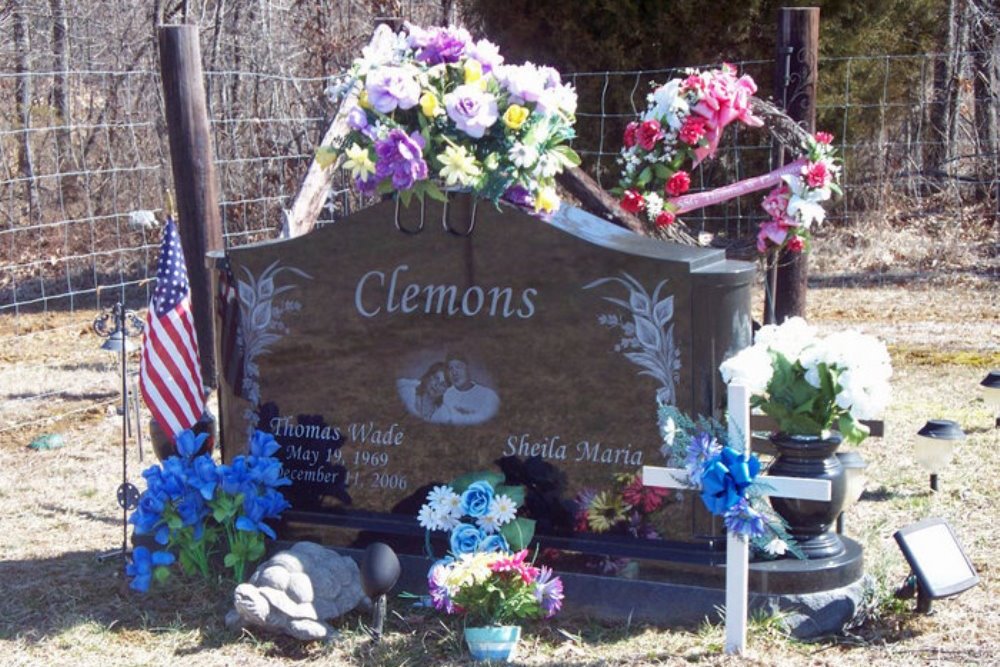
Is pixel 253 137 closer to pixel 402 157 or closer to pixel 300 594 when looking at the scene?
pixel 402 157

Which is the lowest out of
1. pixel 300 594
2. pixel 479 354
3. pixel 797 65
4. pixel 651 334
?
pixel 300 594

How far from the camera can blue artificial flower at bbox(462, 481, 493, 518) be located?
4.46 m

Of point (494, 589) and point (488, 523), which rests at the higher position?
point (488, 523)

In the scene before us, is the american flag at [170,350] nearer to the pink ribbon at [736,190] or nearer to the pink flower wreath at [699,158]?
the pink flower wreath at [699,158]

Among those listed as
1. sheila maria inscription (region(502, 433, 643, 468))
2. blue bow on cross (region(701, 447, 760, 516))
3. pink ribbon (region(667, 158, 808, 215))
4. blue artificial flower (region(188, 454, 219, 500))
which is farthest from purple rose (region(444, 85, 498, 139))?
pink ribbon (region(667, 158, 808, 215))

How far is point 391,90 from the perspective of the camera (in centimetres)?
444

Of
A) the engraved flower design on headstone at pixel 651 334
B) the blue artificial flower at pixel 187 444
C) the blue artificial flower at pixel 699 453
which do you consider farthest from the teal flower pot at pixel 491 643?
the blue artificial flower at pixel 187 444

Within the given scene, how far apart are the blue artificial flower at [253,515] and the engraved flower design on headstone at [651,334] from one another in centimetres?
142

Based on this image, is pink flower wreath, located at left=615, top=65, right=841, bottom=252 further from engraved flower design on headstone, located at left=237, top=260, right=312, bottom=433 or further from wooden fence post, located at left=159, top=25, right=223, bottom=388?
wooden fence post, located at left=159, top=25, right=223, bottom=388

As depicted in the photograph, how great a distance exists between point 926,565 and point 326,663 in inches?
77.2

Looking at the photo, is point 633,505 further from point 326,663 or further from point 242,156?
point 242,156

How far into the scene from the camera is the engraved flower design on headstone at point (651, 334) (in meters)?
4.31

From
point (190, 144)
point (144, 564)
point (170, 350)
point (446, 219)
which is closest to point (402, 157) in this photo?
point (446, 219)

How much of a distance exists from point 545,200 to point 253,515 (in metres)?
1.53
